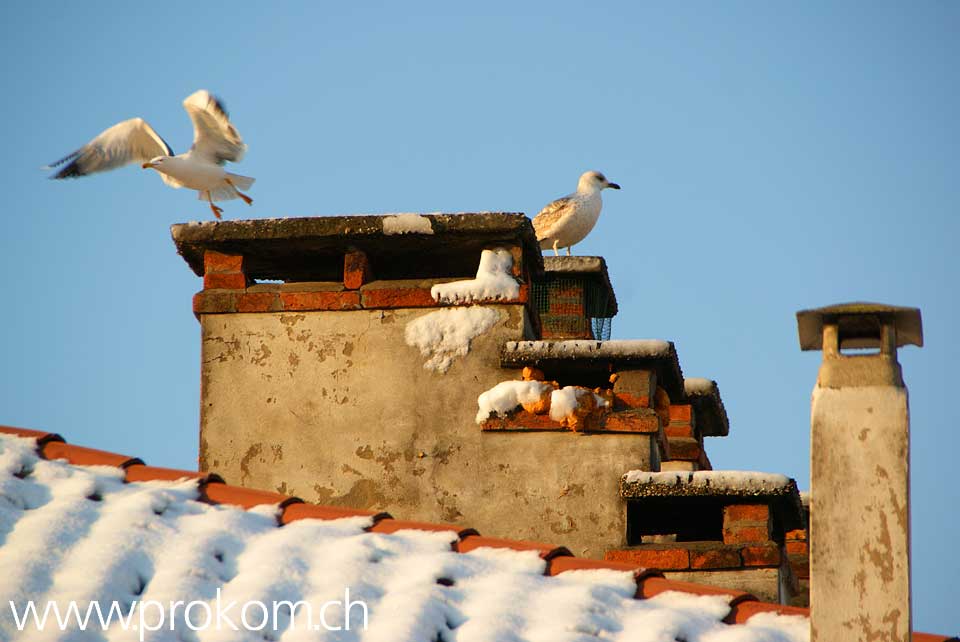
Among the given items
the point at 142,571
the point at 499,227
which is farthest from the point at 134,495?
the point at 499,227

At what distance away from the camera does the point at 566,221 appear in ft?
36.9

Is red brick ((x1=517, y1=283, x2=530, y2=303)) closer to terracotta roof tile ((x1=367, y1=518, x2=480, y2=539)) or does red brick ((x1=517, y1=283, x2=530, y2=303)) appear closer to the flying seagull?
terracotta roof tile ((x1=367, y1=518, x2=480, y2=539))

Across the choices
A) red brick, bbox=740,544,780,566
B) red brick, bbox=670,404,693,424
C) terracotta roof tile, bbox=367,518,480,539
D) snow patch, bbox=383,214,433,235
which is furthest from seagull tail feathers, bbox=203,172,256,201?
terracotta roof tile, bbox=367,518,480,539

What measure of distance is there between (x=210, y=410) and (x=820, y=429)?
3703 mm

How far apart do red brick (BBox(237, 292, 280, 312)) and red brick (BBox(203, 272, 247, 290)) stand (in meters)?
0.07

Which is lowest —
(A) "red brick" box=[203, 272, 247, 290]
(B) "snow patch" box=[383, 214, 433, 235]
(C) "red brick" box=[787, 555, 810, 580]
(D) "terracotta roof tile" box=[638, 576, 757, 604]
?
(C) "red brick" box=[787, 555, 810, 580]

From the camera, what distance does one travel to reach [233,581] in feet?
14.5

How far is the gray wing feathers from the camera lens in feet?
36.8

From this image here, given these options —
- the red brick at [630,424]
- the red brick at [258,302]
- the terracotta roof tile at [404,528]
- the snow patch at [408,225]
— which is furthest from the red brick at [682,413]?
the terracotta roof tile at [404,528]

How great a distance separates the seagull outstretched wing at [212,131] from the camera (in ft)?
39.1

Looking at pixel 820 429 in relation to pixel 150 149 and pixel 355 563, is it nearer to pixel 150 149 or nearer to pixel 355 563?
pixel 355 563

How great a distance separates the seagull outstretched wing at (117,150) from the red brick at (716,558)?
7.26 m

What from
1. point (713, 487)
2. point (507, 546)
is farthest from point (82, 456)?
point (713, 487)

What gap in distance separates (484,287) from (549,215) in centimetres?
445
